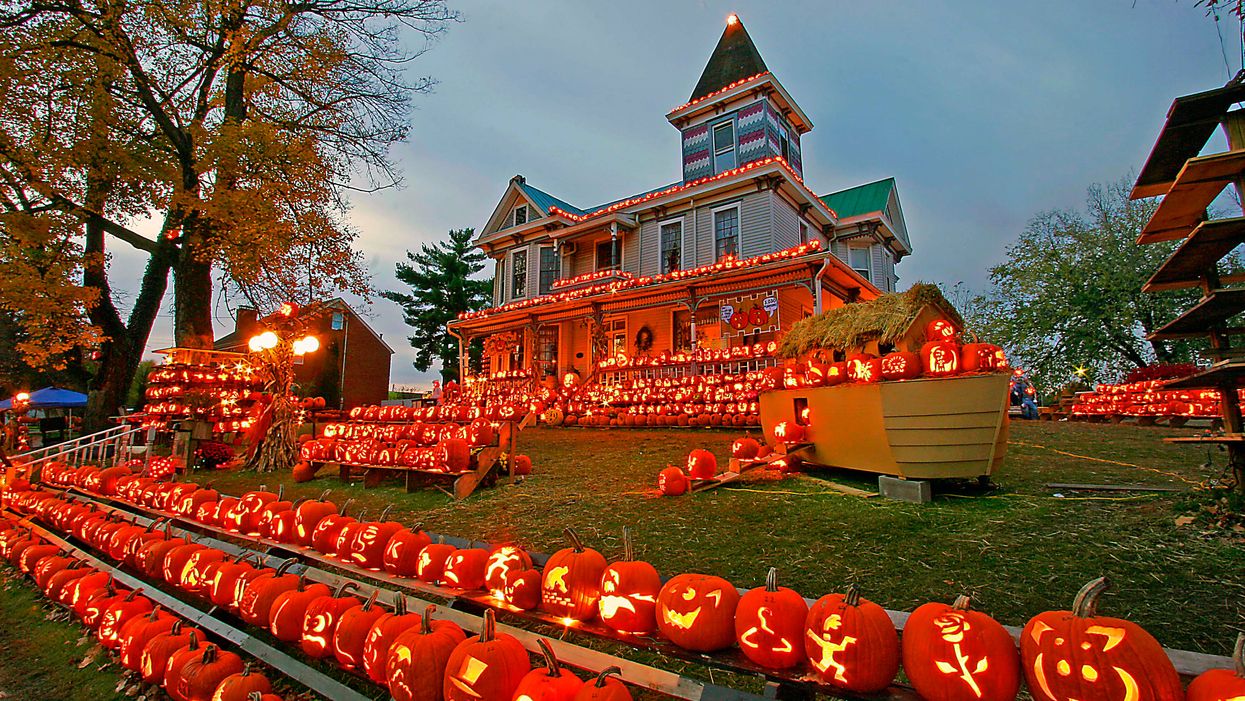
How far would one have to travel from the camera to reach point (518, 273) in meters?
21.5

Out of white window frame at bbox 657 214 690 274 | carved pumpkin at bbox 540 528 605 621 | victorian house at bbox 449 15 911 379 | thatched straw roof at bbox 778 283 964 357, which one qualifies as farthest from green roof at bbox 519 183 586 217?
carved pumpkin at bbox 540 528 605 621

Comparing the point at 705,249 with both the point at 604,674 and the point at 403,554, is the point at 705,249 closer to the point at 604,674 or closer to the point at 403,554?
the point at 403,554

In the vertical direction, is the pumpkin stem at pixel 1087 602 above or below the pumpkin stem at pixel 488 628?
above

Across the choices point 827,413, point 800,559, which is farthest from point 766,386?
point 800,559

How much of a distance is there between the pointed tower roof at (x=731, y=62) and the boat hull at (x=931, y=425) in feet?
53.9

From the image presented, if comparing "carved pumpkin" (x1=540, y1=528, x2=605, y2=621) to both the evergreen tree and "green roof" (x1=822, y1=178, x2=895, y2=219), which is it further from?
the evergreen tree

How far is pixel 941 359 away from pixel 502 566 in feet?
12.6

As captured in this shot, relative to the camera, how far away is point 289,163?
419 inches

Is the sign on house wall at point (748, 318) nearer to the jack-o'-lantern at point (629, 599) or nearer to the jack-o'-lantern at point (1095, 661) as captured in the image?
the jack-o'-lantern at point (629, 599)

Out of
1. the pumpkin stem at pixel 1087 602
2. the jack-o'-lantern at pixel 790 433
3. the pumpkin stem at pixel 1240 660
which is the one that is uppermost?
the jack-o'-lantern at pixel 790 433

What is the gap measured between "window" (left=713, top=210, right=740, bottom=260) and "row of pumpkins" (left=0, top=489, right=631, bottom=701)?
15094mm

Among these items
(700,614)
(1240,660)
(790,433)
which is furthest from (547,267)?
(1240,660)

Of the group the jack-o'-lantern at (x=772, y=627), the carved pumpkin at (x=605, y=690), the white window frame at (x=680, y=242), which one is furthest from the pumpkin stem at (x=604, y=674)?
the white window frame at (x=680, y=242)

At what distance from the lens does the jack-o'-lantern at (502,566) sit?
2.21 metres
